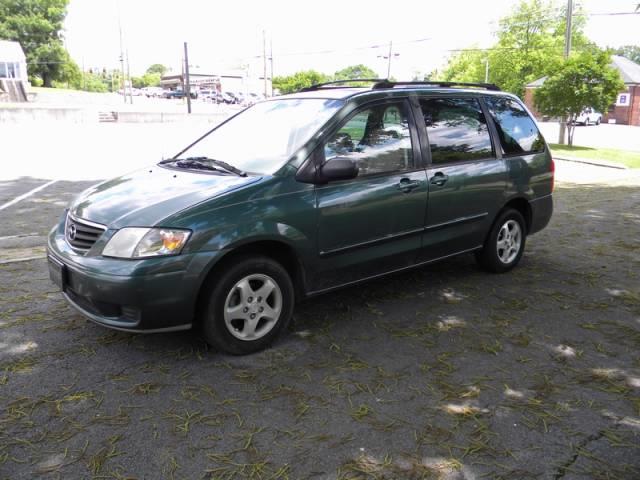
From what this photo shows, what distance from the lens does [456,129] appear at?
508 cm

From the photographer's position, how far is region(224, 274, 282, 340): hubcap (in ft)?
12.5

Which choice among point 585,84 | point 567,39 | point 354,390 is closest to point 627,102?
point 567,39

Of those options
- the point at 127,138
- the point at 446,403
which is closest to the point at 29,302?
the point at 446,403

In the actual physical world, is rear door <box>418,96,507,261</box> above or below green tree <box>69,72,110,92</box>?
below

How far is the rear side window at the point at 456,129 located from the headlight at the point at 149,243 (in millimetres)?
2341

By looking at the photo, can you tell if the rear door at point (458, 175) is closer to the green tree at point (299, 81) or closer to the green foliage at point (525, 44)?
the green foliage at point (525, 44)

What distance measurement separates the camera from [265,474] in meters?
2.74

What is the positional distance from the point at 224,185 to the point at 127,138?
20.1 m

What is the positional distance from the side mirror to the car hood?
48cm

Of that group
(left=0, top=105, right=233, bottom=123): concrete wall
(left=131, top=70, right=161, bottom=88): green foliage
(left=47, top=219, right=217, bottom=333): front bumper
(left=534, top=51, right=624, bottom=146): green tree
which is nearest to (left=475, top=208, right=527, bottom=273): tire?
(left=47, top=219, right=217, bottom=333): front bumper

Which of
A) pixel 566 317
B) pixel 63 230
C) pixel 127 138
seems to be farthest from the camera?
pixel 127 138

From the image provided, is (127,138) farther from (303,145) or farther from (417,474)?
(417,474)

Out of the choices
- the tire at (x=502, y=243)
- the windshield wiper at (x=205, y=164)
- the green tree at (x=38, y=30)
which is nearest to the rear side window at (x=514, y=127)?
the tire at (x=502, y=243)

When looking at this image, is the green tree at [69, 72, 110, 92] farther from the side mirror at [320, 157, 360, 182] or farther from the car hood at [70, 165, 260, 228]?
the side mirror at [320, 157, 360, 182]
